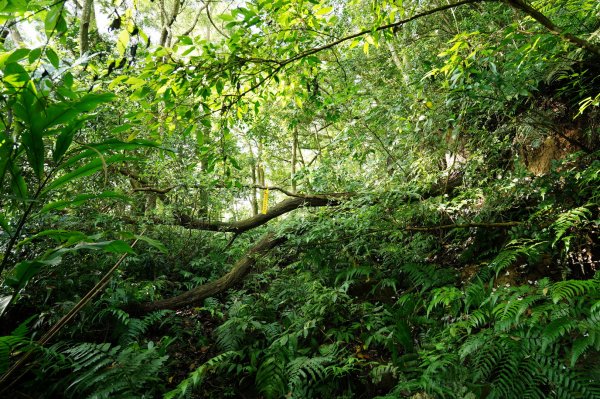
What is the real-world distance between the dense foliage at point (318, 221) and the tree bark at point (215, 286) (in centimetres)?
3

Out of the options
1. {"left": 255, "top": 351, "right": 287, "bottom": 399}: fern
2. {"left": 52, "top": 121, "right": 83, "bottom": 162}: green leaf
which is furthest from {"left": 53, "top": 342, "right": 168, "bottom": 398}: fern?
{"left": 52, "top": 121, "right": 83, "bottom": 162}: green leaf

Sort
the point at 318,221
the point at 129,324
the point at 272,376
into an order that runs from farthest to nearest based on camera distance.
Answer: the point at 318,221 → the point at 129,324 → the point at 272,376

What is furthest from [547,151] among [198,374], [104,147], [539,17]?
[104,147]

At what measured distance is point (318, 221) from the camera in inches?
181

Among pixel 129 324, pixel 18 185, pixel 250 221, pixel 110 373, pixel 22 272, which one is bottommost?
pixel 110 373

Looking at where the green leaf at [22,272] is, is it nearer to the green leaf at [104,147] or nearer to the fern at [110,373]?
the green leaf at [104,147]

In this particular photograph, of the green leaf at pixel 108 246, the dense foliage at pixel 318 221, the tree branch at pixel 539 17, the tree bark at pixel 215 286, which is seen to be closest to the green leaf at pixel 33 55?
the dense foliage at pixel 318 221

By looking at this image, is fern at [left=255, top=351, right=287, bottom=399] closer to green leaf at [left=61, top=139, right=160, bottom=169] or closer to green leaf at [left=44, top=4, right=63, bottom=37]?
green leaf at [left=61, top=139, right=160, bottom=169]

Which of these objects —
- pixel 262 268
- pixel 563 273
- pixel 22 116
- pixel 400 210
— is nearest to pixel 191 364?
pixel 262 268

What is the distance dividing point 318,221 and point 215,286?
1.76m

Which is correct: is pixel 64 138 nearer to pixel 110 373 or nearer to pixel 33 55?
pixel 33 55

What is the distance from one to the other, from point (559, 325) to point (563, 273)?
1.19m

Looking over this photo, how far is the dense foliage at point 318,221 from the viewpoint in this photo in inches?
70.0

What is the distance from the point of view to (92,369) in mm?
2824
